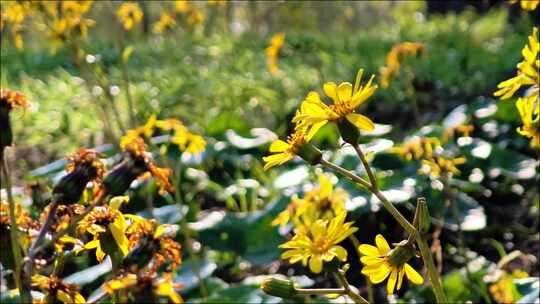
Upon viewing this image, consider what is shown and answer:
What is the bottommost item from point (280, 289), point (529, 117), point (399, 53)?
point (399, 53)

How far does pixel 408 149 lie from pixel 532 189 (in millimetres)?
960

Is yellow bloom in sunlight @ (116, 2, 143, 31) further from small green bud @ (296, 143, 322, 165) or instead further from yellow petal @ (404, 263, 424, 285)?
yellow petal @ (404, 263, 424, 285)

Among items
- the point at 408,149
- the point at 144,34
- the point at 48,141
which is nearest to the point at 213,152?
the point at 408,149

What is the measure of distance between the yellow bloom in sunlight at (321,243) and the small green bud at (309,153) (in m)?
0.10

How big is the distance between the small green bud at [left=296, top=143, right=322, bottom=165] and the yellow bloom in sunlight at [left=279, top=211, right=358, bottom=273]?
0.33 feet

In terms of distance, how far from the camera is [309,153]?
1202 mm

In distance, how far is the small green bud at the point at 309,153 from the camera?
3.94 feet

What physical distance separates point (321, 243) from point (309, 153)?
0.14m

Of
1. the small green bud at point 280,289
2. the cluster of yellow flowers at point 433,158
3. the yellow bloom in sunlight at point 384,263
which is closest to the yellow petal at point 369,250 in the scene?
the yellow bloom in sunlight at point 384,263

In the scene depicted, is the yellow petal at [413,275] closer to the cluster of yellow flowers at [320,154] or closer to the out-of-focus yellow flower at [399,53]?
the cluster of yellow flowers at [320,154]

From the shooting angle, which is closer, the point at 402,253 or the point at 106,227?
the point at 402,253

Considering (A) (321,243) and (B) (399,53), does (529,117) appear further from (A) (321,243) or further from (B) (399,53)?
(B) (399,53)

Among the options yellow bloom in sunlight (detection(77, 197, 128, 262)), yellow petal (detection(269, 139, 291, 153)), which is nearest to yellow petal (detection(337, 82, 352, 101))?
yellow petal (detection(269, 139, 291, 153))

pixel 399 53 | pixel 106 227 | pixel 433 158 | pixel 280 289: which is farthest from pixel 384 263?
pixel 399 53
